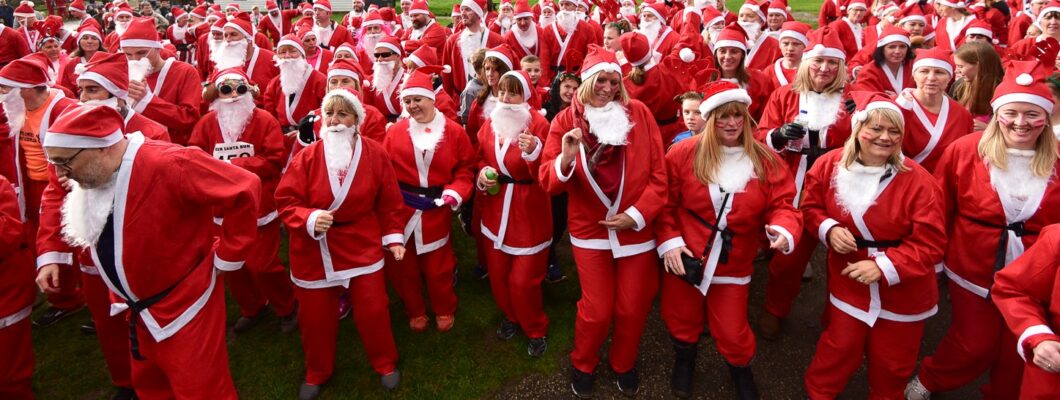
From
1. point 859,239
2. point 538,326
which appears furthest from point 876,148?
point 538,326

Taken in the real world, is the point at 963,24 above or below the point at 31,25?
above

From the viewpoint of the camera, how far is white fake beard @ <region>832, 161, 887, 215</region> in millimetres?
3506

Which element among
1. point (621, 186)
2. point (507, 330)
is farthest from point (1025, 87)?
point (507, 330)

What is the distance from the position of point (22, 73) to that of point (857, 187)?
5783mm

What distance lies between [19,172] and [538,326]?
4297 millimetres

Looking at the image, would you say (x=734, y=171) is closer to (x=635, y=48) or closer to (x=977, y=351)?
(x=977, y=351)

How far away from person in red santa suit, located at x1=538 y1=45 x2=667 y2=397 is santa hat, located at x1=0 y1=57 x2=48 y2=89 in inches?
152

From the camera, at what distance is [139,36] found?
5.77 metres

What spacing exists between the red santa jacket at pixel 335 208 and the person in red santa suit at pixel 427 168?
52cm

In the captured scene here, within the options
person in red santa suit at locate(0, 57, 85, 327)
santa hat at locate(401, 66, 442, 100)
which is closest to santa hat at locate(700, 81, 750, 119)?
santa hat at locate(401, 66, 442, 100)

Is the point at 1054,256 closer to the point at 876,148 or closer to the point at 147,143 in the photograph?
the point at 876,148

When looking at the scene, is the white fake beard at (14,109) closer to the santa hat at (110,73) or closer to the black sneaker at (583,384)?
the santa hat at (110,73)

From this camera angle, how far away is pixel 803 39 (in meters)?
6.02

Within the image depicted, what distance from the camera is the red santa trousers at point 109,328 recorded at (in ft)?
13.0
